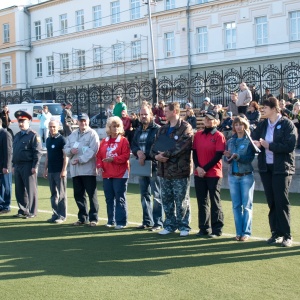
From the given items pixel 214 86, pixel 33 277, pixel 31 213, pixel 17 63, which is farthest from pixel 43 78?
pixel 33 277

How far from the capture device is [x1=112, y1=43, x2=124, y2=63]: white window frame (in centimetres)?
5253

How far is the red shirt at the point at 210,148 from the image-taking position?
31.0 feet

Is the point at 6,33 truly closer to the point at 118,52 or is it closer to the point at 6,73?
the point at 6,73

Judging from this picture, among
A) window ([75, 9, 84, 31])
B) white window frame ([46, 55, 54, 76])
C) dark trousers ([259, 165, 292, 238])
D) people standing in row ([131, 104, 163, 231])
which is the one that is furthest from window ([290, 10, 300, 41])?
dark trousers ([259, 165, 292, 238])

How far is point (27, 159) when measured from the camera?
11.9 m

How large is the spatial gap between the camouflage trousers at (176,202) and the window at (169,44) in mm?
39634

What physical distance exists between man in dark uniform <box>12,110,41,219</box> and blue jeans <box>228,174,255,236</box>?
14.1ft

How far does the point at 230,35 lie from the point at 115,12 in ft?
40.0

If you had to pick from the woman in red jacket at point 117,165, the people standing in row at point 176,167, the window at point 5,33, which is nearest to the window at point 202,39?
the window at point 5,33

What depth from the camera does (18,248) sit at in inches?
360

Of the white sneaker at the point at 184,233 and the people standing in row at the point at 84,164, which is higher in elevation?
the people standing in row at the point at 84,164

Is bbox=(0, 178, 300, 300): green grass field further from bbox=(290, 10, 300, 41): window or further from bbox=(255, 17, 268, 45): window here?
bbox=(255, 17, 268, 45): window

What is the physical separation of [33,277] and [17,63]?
5502 cm

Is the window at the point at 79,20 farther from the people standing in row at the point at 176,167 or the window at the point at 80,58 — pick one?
the people standing in row at the point at 176,167
